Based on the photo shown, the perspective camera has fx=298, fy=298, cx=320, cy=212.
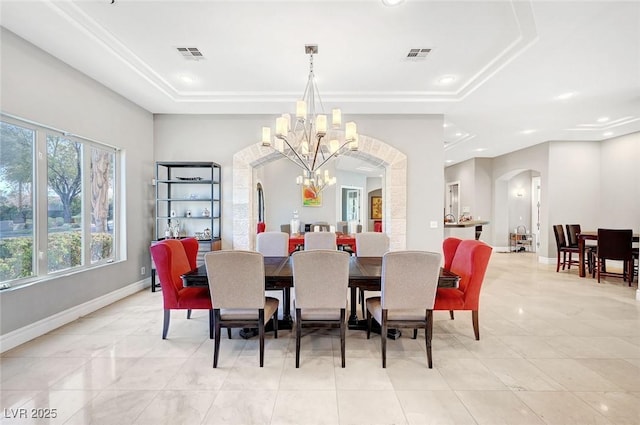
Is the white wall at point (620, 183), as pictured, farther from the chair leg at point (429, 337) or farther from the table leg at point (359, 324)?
the chair leg at point (429, 337)

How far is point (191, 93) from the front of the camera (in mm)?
4648

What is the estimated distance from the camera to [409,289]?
2.48 m

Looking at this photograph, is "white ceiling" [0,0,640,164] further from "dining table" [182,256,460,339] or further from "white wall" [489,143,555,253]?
"dining table" [182,256,460,339]

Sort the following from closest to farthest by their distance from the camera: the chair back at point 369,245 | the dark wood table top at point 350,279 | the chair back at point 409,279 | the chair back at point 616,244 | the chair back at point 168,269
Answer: the chair back at point 409,279
the dark wood table top at point 350,279
the chair back at point 168,269
the chair back at point 369,245
the chair back at point 616,244

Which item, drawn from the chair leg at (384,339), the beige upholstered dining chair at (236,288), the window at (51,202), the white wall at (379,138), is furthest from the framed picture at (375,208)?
the beige upholstered dining chair at (236,288)

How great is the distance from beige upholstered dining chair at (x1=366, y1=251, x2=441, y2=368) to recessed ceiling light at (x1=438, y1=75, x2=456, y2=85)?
112 inches

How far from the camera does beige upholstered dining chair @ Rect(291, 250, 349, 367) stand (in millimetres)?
2436

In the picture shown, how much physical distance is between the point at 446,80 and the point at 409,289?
3.19 m

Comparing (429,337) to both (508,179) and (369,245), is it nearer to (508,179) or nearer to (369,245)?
(369,245)

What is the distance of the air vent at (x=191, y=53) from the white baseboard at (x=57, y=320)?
330cm

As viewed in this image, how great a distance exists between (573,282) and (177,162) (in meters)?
7.40

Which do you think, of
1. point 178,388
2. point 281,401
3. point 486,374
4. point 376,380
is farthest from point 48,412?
point 486,374

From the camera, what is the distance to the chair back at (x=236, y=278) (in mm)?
2445

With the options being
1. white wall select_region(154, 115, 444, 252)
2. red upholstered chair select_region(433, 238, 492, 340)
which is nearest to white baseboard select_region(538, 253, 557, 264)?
white wall select_region(154, 115, 444, 252)
